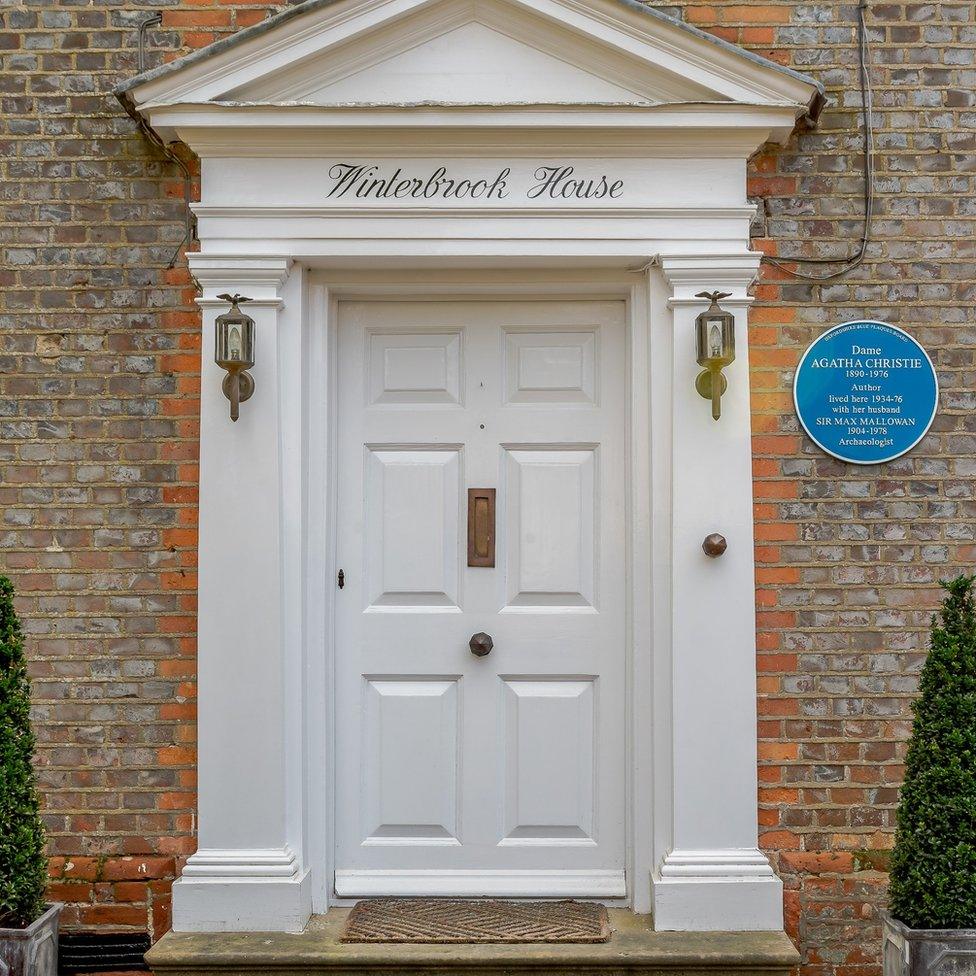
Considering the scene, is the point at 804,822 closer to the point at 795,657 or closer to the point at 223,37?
the point at 795,657

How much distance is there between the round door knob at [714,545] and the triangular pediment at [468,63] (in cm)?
152

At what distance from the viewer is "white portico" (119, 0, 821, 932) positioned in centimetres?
387

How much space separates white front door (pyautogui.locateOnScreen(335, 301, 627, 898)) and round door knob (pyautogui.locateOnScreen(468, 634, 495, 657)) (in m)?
0.04

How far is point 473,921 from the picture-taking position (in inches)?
154

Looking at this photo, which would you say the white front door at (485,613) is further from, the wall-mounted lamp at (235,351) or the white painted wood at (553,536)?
the wall-mounted lamp at (235,351)

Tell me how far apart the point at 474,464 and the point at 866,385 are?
4.80 feet

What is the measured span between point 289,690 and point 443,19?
97.0 inches

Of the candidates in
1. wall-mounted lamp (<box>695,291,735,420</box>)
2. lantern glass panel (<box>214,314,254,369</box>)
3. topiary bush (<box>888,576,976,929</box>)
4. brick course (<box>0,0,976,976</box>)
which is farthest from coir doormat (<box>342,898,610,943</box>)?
lantern glass panel (<box>214,314,254,369</box>)

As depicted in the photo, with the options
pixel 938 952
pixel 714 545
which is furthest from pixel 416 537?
pixel 938 952

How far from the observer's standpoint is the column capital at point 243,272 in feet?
12.9

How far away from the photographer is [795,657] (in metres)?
3.98

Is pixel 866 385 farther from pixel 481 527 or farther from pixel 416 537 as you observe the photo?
pixel 416 537

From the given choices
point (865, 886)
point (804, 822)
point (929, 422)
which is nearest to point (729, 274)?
point (929, 422)

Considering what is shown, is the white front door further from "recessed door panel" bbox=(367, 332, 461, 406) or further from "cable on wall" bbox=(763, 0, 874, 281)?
"cable on wall" bbox=(763, 0, 874, 281)
